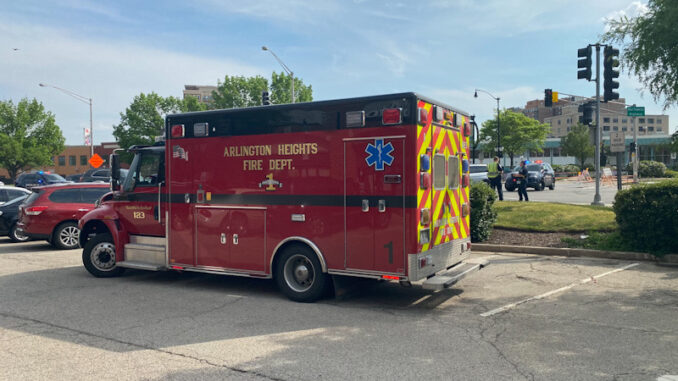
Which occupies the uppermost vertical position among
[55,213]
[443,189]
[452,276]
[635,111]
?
[635,111]

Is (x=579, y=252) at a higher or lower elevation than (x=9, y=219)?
lower

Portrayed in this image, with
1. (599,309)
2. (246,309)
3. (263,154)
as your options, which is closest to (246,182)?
(263,154)

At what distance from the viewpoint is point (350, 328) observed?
6289 millimetres

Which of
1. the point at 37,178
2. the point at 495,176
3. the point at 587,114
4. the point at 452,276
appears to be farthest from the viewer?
the point at 37,178

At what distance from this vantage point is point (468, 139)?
8.62 metres

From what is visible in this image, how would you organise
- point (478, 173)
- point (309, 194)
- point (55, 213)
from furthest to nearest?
point (478, 173) < point (55, 213) < point (309, 194)

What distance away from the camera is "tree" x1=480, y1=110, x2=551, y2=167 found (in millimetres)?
67375

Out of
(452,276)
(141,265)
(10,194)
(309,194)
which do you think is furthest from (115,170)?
(10,194)

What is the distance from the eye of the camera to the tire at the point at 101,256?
9.66m

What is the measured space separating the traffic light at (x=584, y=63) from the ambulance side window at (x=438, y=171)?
12.7 meters

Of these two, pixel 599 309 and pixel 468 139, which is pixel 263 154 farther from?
pixel 599 309

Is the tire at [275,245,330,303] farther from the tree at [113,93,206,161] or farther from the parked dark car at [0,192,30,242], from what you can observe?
the tree at [113,93,206,161]

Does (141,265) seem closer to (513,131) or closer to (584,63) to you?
(584,63)

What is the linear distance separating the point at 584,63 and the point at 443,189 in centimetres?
1291
